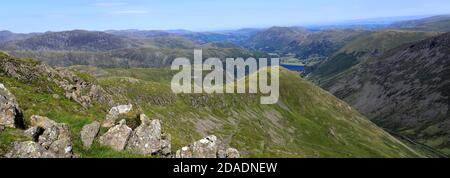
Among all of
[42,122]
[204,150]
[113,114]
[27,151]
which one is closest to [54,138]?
[27,151]

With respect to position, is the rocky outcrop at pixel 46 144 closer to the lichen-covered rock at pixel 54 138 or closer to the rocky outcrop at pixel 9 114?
the lichen-covered rock at pixel 54 138

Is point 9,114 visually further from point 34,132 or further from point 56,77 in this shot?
point 56,77

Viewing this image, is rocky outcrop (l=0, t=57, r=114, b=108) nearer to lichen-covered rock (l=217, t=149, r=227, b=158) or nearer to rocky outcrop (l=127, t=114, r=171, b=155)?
rocky outcrop (l=127, t=114, r=171, b=155)

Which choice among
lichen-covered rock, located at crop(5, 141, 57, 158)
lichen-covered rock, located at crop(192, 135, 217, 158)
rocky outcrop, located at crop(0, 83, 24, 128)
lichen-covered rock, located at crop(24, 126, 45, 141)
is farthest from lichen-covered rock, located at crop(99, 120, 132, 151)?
lichen-covered rock, located at crop(5, 141, 57, 158)

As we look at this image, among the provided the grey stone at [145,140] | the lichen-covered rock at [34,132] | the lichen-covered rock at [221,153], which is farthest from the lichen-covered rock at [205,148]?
the lichen-covered rock at [34,132]

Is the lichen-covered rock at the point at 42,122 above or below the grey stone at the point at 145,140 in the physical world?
above
